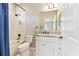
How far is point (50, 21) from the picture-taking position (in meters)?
1.63

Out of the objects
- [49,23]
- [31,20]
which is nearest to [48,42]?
[49,23]

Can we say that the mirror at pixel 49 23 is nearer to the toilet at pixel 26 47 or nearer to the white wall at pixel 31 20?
the white wall at pixel 31 20

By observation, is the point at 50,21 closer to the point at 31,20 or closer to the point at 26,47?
the point at 31,20

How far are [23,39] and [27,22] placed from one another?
25cm

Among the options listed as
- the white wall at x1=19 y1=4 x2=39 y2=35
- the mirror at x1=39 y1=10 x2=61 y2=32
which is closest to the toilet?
the white wall at x1=19 y1=4 x2=39 y2=35

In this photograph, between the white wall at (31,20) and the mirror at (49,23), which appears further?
the mirror at (49,23)

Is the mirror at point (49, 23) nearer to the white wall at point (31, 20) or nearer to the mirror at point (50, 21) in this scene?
the mirror at point (50, 21)

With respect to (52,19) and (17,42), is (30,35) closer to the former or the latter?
(17,42)

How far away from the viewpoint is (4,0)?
2.62ft

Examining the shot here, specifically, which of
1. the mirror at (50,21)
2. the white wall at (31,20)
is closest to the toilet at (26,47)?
the white wall at (31,20)

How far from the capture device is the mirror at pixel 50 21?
61.4 inches

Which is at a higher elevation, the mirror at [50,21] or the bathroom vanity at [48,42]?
the mirror at [50,21]

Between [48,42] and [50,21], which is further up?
[50,21]

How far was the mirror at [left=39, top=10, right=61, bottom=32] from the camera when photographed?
1.56 meters
